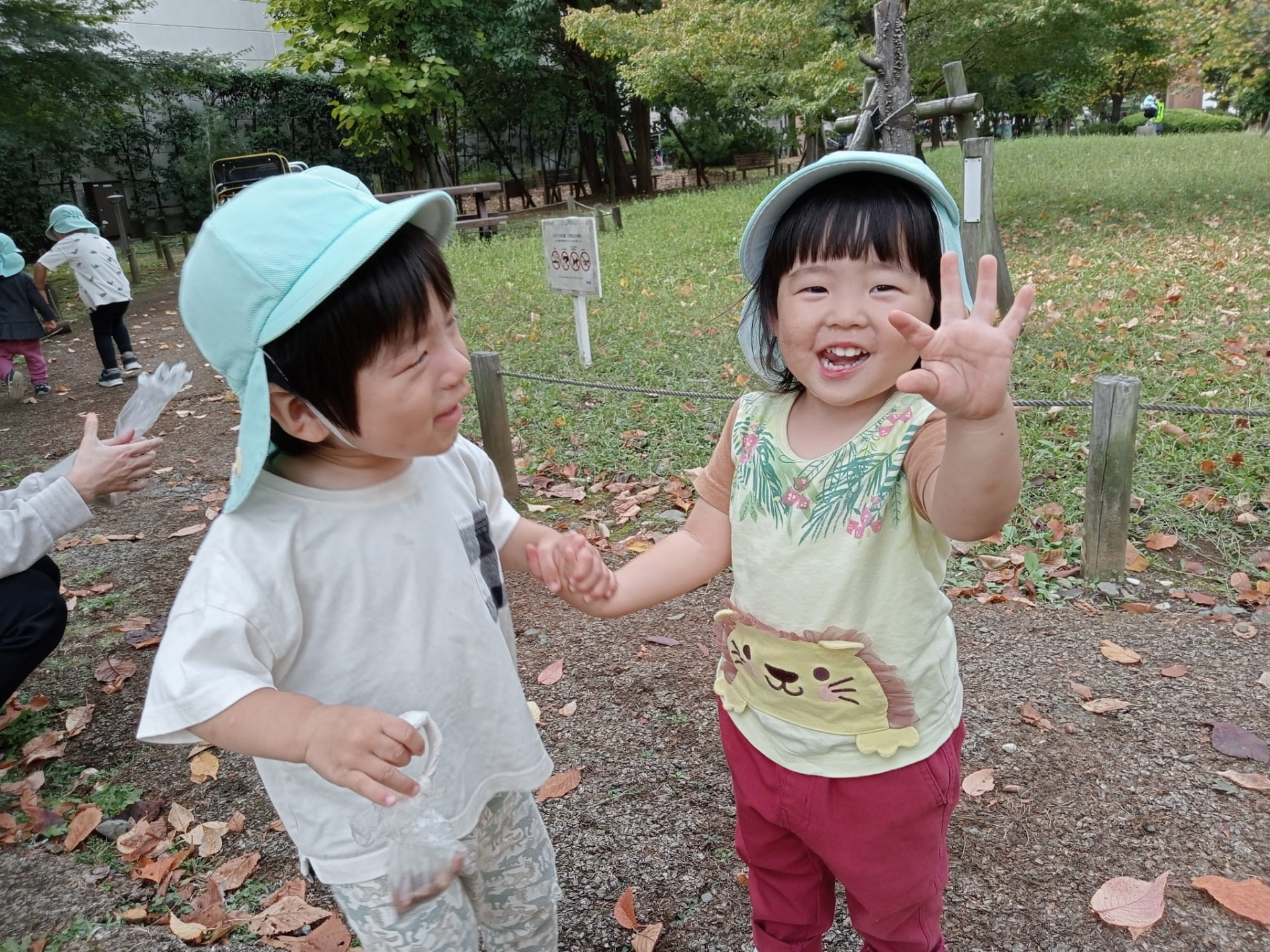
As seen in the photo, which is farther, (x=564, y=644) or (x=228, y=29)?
(x=228, y=29)

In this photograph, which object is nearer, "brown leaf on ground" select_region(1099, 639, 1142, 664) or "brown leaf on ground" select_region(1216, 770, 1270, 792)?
"brown leaf on ground" select_region(1216, 770, 1270, 792)

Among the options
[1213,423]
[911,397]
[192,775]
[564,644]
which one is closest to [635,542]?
[564,644]

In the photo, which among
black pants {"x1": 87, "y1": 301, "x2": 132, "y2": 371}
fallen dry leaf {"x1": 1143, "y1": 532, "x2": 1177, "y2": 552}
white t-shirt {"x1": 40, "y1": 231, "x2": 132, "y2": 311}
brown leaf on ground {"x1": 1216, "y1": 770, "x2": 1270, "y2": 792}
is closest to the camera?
brown leaf on ground {"x1": 1216, "y1": 770, "x2": 1270, "y2": 792}

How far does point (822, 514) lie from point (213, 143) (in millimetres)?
23087

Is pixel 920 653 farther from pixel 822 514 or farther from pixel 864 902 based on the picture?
pixel 864 902

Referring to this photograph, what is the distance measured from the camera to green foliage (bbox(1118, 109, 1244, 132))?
27156 mm

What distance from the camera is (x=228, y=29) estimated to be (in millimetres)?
23266

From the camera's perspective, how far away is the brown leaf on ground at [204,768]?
2.83 meters

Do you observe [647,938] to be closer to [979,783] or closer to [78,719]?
[979,783]

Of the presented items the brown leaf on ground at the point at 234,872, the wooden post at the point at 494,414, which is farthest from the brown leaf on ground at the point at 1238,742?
the wooden post at the point at 494,414

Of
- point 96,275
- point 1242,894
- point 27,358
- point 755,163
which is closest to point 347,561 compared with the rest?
point 1242,894

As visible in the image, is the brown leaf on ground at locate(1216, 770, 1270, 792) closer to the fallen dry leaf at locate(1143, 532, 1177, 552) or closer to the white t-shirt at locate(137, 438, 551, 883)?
the fallen dry leaf at locate(1143, 532, 1177, 552)

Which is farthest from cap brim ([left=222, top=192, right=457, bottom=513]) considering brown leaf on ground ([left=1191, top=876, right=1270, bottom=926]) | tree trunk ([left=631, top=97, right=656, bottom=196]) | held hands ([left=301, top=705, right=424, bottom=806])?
tree trunk ([left=631, top=97, right=656, bottom=196])

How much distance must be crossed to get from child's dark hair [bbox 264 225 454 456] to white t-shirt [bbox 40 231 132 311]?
7.98 meters
